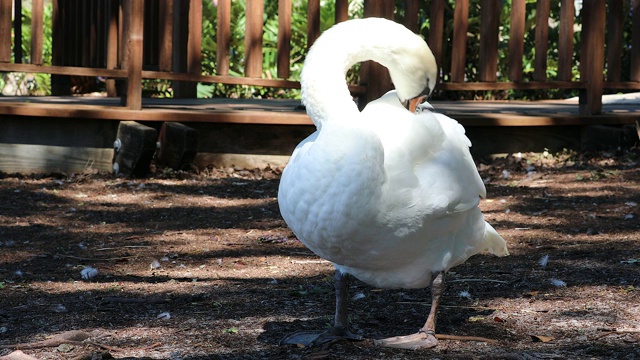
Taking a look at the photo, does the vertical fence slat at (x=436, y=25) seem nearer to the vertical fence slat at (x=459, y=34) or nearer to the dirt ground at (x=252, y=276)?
the vertical fence slat at (x=459, y=34)

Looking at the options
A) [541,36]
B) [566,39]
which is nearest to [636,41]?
[566,39]

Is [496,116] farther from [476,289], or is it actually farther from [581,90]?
[476,289]

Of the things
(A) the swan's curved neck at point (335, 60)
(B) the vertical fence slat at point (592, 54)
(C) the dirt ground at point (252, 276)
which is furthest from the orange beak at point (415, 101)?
(B) the vertical fence slat at point (592, 54)

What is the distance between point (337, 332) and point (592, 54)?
214 inches

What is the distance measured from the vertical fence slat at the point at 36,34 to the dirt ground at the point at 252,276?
99 centimetres

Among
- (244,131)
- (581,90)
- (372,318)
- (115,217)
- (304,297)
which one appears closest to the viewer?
(372,318)

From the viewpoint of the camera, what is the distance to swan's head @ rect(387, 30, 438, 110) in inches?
132

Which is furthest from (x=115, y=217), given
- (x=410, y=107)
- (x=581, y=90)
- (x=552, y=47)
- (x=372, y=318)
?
(x=552, y=47)

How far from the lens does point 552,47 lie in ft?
43.1

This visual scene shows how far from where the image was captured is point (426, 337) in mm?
3541

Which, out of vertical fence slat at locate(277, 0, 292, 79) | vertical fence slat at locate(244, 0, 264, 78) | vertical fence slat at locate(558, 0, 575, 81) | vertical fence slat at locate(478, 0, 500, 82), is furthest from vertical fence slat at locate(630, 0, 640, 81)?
vertical fence slat at locate(244, 0, 264, 78)

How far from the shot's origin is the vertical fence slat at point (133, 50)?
725cm

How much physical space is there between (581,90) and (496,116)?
1.02m

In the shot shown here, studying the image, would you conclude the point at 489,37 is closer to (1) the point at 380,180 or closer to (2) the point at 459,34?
(2) the point at 459,34
